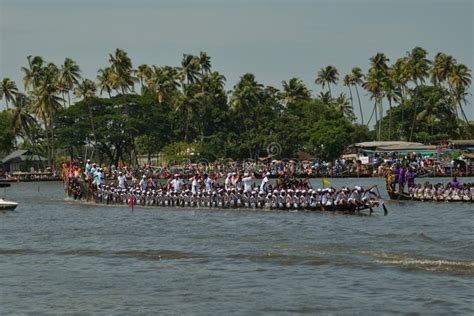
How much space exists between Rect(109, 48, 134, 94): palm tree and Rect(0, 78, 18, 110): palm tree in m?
16.3

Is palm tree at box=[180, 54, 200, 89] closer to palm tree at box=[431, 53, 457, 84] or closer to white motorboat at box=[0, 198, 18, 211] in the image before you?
palm tree at box=[431, 53, 457, 84]

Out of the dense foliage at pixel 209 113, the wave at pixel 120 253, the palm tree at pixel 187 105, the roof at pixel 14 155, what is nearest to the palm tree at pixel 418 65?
the dense foliage at pixel 209 113

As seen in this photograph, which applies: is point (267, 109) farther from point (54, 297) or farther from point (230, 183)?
point (54, 297)

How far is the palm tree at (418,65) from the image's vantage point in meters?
122

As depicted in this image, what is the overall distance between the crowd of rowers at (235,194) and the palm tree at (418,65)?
67.8 metres

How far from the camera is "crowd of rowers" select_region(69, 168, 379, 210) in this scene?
44.9 metres

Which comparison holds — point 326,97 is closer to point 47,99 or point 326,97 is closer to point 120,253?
point 47,99

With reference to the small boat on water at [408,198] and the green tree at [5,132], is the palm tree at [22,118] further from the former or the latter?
the small boat on water at [408,198]

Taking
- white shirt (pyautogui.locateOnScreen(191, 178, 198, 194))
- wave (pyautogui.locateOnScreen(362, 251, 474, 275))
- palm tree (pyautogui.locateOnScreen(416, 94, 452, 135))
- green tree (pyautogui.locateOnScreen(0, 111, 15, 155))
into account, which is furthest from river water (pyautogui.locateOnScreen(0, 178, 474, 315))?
green tree (pyautogui.locateOnScreen(0, 111, 15, 155))

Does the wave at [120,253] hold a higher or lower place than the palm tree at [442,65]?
lower

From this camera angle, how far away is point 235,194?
5031cm

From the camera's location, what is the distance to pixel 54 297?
24.8 meters

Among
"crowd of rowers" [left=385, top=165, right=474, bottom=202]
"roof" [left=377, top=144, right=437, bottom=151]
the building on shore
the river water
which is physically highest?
"roof" [left=377, top=144, right=437, bottom=151]

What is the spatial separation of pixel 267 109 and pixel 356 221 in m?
82.2
